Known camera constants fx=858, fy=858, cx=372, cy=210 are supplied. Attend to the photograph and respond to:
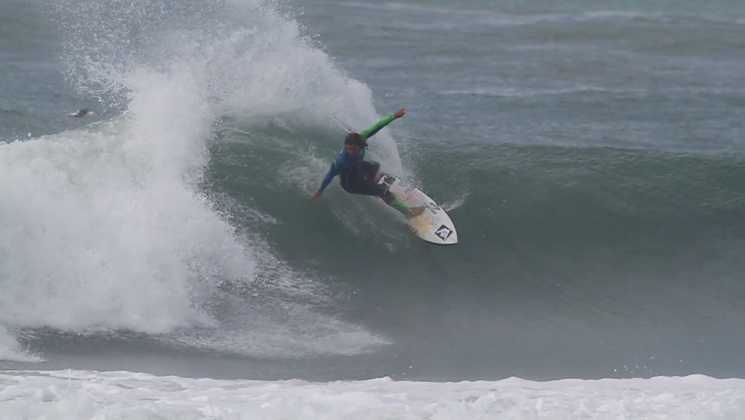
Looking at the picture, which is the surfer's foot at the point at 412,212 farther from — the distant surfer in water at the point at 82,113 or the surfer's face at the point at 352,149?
the distant surfer in water at the point at 82,113

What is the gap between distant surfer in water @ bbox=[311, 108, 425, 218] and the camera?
35.6 feet

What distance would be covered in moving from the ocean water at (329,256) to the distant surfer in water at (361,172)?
0.45m

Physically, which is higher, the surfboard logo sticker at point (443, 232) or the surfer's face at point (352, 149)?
the surfer's face at point (352, 149)

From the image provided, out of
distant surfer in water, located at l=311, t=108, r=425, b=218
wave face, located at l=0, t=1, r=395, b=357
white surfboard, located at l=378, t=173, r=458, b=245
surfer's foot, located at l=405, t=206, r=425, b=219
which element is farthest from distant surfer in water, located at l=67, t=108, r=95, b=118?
surfer's foot, located at l=405, t=206, r=425, b=219

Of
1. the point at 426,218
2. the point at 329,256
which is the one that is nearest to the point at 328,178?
the point at 329,256

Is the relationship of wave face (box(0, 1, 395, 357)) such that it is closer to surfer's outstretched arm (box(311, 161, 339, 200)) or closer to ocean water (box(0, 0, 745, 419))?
ocean water (box(0, 0, 745, 419))

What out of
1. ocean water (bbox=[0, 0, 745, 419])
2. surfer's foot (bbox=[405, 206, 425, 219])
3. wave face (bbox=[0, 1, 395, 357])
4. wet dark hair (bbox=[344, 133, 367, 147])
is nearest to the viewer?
ocean water (bbox=[0, 0, 745, 419])

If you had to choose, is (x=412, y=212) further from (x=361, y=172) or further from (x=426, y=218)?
(x=361, y=172)

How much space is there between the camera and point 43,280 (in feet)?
29.3

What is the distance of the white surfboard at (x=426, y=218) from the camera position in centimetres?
1116

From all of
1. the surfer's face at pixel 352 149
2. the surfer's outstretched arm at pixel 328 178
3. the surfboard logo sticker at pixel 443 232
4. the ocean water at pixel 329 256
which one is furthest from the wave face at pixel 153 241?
the surfboard logo sticker at pixel 443 232

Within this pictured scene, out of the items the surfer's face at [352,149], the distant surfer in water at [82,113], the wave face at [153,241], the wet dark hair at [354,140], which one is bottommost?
the wave face at [153,241]

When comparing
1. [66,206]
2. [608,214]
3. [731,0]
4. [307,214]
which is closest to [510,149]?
[608,214]

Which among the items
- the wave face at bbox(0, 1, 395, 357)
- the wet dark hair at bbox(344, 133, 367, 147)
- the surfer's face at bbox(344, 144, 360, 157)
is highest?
the wet dark hair at bbox(344, 133, 367, 147)
